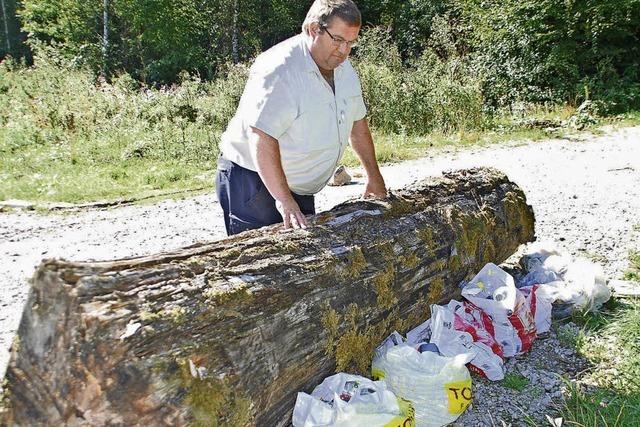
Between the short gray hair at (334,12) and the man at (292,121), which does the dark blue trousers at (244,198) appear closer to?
the man at (292,121)

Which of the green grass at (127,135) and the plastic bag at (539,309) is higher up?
the green grass at (127,135)

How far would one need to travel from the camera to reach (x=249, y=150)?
128 inches

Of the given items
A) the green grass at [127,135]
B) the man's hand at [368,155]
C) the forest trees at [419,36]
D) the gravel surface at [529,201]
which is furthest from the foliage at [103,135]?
the man's hand at [368,155]

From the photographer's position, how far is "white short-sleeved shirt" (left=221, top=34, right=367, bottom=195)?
9.70 ft

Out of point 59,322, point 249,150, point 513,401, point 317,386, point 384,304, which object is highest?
point 249,150

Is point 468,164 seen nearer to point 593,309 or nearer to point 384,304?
point 593,309

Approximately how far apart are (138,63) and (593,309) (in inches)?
1044

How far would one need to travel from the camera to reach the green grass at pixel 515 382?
321 cm

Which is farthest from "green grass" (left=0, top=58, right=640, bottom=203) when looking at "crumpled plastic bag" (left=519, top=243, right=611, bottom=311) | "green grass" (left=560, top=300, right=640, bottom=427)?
"green grass" (left=560, top=300, right=640, bottom=427)

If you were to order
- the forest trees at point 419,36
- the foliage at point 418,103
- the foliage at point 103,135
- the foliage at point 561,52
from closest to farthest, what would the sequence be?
the foliage at point 103,135, the foliage at point 418,103, the foliage at point 561,52, the forest trees at point 419,36

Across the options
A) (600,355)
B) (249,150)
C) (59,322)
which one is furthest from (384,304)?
(59,322)

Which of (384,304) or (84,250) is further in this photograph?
(84,250)

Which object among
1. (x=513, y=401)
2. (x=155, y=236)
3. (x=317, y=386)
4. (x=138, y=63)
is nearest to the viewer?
(x=317, y=386)

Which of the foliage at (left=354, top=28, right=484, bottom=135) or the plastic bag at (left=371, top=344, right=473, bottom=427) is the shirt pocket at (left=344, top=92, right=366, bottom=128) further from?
the foliage at (left=354, top=28, right=484, bottom=135)
